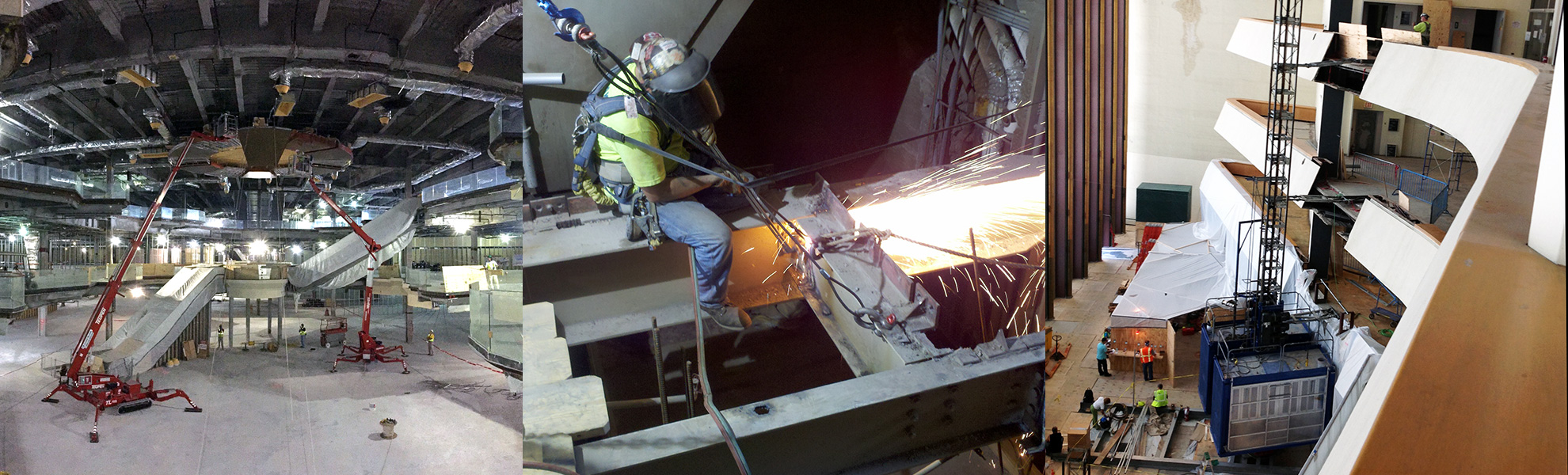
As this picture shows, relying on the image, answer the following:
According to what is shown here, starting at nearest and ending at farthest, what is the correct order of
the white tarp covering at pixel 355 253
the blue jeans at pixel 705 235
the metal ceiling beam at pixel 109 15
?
the blue jeans at pixel 705 235 → the metal ceiling beam at pixel 109 15 → the white tarp covering at pixel 355 253

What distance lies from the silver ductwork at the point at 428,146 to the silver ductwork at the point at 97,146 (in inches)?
38.3

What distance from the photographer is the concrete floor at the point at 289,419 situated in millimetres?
3650

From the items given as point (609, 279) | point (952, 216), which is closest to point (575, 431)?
point (609, 279)

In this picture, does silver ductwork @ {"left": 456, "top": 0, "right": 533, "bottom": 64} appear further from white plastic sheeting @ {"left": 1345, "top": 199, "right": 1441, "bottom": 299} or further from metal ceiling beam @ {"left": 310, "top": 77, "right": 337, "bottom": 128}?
white plastic sheeting @ {"left": 1345, "top": 199, "right": 1441, "bottom": 299}

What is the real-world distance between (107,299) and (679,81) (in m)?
3.48

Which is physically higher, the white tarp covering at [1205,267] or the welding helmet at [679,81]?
the welding helmet at [679,81]

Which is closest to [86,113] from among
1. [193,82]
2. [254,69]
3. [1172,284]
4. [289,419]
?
[193,82]

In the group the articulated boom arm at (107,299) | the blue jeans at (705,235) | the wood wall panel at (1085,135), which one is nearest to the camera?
the blue jeans at (705,235)

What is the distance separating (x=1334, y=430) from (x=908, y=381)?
396cm

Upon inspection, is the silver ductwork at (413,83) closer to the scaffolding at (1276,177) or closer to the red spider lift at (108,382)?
the red spider lift at (108,382)

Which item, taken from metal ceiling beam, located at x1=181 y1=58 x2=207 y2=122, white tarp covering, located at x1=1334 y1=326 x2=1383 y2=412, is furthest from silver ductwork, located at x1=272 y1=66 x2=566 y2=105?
white tarp covering, located at x1=1334 y1=326 x2=1383 y2=412

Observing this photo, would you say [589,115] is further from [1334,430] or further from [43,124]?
[1334,430]

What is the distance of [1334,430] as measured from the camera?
191 inches

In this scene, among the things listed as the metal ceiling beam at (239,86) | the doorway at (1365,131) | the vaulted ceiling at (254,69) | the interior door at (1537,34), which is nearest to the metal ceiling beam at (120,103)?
the vaulted ceiling at (254,69)
